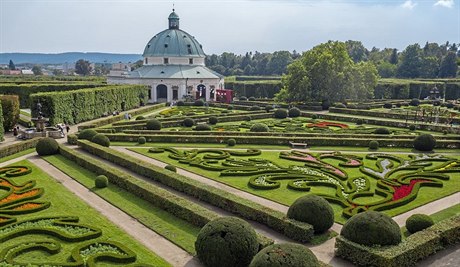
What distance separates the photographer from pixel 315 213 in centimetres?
1750

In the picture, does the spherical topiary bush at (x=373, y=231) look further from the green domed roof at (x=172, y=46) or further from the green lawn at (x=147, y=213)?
the green domed roof at (x=172, y=46)

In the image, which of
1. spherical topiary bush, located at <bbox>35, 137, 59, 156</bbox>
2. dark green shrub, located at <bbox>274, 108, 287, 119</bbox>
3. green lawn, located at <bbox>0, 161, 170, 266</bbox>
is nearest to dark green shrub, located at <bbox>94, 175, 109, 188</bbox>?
green lawn, located at <bbox>0, 161, 170, 266</bbox>

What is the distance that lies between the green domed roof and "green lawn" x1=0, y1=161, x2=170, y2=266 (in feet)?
242

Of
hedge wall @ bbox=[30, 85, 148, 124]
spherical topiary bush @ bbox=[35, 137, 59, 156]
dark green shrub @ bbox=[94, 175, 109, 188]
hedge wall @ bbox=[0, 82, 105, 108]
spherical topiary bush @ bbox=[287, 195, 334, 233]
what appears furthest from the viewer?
hedge wall @ bbox=[0, 82, 105, 108]

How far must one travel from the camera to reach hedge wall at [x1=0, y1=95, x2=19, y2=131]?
4312 centimetres

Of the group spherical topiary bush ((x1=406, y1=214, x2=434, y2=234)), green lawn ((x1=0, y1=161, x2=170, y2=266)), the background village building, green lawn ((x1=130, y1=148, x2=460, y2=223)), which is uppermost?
the background village building

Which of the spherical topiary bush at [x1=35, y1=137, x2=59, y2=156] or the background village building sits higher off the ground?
the background village building

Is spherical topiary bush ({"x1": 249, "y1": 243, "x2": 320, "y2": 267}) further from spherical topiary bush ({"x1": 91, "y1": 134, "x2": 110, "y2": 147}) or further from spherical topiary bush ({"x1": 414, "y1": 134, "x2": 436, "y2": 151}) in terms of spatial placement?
spherical topiary bush ({"x1": 414, "y1": 134, "x2": 436, "y2": 151})

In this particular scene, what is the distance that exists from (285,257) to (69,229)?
10.4 metres

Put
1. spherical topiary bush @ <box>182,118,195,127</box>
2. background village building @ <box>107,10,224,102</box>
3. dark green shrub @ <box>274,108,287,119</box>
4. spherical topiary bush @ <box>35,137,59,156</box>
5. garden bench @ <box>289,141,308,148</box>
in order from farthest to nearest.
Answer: background village building @ <box>107,10,224,102</box> < dark green shrub @ <box>274,108,287,119</box> < spherical topiary bush @ <box>182,118,195,127</box> < garden bench @ <box>289,141,308,148</box> < spherical topiary bush @ <box>35,137,59,156</box>

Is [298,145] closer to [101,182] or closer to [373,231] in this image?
[101,182]

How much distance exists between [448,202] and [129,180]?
17093 millimetres

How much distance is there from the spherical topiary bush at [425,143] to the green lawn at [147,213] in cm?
2425

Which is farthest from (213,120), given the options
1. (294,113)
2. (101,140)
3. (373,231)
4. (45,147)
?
(373,231)
